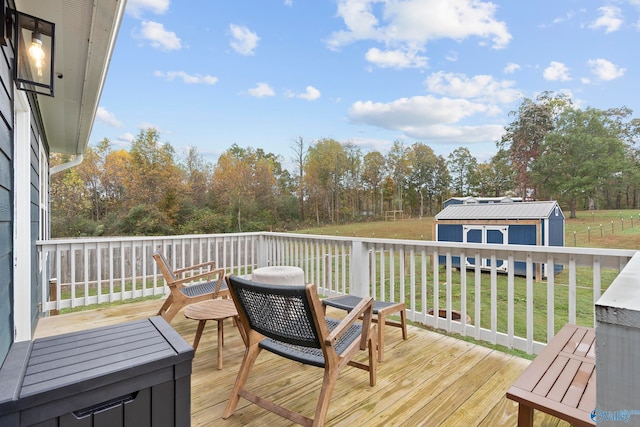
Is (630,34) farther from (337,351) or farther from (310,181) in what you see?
(337,351)

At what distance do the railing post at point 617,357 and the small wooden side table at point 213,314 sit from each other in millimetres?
2285

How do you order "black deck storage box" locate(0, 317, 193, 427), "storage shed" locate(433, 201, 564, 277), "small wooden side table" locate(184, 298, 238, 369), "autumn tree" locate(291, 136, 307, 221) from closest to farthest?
1. "black deck storage box" locate(0, 317, 193, 427)
2. "small wooden side table" locate(184, 298, 238, 369)
3. "storage shed" locate(433, 201, 564, 277)
4. "autumn tree" locate(291, 136, 307, 221)

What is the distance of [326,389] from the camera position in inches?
63.4

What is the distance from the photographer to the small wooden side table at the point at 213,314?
8.05ft

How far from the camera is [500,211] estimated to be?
27.1 feet

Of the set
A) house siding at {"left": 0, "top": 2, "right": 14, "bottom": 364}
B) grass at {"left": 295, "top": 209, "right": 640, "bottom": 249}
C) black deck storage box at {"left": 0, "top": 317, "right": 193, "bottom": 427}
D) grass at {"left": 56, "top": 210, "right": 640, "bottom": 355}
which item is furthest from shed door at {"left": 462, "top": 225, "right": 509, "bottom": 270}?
house siding at {"left": 0, "top": 2, "right": 14, "bottom": 364}

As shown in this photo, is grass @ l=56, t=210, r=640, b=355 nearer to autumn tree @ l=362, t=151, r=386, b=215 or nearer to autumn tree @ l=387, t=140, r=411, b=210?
autumn tree @ l=387, t=140, r=411, b=210

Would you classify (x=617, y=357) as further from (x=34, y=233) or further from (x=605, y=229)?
(x=605, y=229)

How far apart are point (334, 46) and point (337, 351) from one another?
14008mm

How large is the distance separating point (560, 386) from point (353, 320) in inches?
35.5

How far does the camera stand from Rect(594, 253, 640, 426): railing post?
56 cm

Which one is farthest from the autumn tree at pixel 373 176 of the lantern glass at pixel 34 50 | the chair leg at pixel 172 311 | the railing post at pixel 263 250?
the lantern glass at pixel 34 50

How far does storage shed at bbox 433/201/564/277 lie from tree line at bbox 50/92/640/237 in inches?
18.8

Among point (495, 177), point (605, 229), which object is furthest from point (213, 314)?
point (495, 177)
